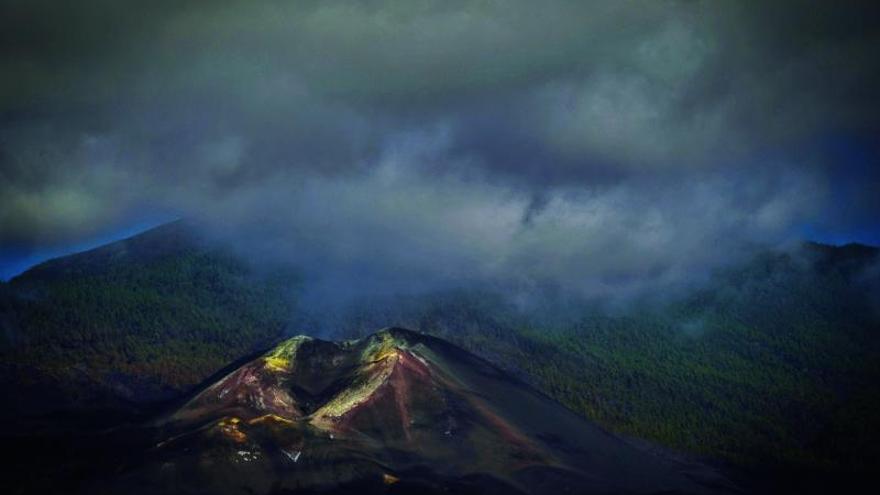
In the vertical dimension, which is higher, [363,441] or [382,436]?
[382,436]

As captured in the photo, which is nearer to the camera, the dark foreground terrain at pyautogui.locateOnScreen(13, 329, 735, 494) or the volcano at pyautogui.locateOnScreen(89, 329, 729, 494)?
the dark foreground terrain at pyautogui.locateOnScreen(13, 329, 735, 494)

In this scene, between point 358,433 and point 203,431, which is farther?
point 358,433

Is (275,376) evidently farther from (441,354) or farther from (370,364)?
(441,354)

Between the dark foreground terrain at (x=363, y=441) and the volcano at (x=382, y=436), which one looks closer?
the dark foreground terrain at (x=363, y=441)

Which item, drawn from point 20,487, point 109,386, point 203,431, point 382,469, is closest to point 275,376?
point 203,431

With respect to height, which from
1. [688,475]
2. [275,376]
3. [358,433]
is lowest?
[688,475]

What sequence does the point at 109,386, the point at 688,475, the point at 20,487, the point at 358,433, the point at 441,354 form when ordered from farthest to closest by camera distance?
1. the point at 109,386
2. the point at 441,354
3. the point at 688,475
4. the point at 358,433
5. the point at 20,487

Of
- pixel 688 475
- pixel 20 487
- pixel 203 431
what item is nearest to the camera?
pixel 20 487

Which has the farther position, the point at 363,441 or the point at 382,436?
the point at 382,436
